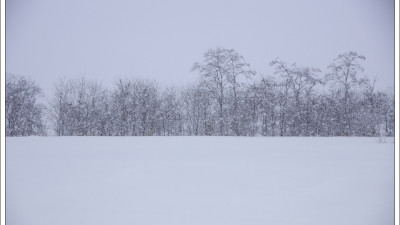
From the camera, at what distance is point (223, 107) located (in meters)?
27.2

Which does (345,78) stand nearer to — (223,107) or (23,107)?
(223,107)

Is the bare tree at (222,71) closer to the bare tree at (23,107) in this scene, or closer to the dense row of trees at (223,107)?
the dense row of trees at (223,107)

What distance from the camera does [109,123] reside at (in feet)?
Result: 95.7

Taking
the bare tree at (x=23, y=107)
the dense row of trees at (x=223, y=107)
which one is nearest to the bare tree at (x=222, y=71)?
the dense row of trees at (x=223, y=107)
